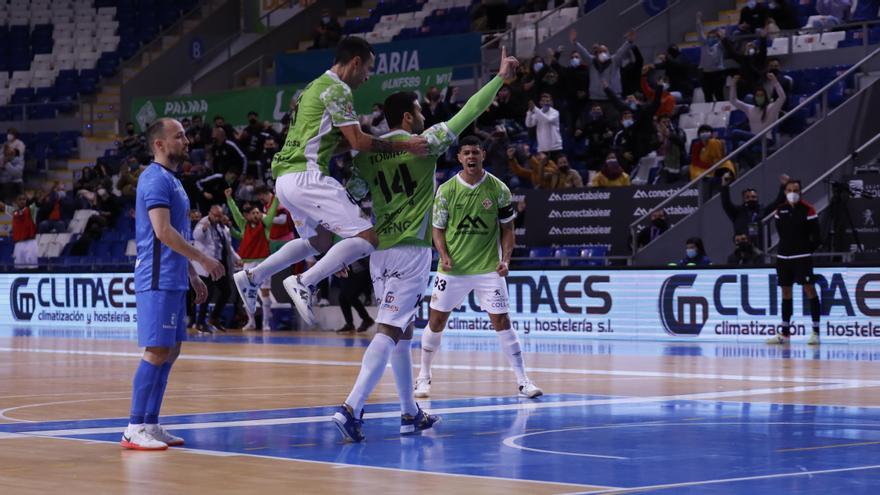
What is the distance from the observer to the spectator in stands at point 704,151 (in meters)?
25.3

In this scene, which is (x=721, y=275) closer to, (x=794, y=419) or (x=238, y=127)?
(x=794, y=419)

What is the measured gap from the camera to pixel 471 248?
14.0 meters

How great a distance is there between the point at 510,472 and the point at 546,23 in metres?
26.6

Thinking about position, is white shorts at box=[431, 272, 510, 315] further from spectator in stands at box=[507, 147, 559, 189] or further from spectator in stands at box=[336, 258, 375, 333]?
spectator in stands at box=[507, 147, 559, 189]

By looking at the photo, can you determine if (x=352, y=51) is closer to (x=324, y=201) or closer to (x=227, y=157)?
(x=324, y=201)

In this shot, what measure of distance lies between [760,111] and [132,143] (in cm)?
1856

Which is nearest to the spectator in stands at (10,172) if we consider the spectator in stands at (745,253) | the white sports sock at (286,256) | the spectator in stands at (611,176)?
the spectator in stands at (611,176)

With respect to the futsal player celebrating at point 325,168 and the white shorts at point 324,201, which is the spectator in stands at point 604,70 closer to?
the futsal player celebrating at point 325,168

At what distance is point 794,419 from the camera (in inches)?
428

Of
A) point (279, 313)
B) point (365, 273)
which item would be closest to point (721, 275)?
point (365, 273)

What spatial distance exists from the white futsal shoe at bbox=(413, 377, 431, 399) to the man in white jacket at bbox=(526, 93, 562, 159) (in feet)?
48.3

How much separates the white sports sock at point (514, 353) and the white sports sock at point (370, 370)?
11.7 ft

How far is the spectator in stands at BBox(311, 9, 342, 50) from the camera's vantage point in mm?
38000

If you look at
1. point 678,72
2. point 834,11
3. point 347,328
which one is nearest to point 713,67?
point 678,72
